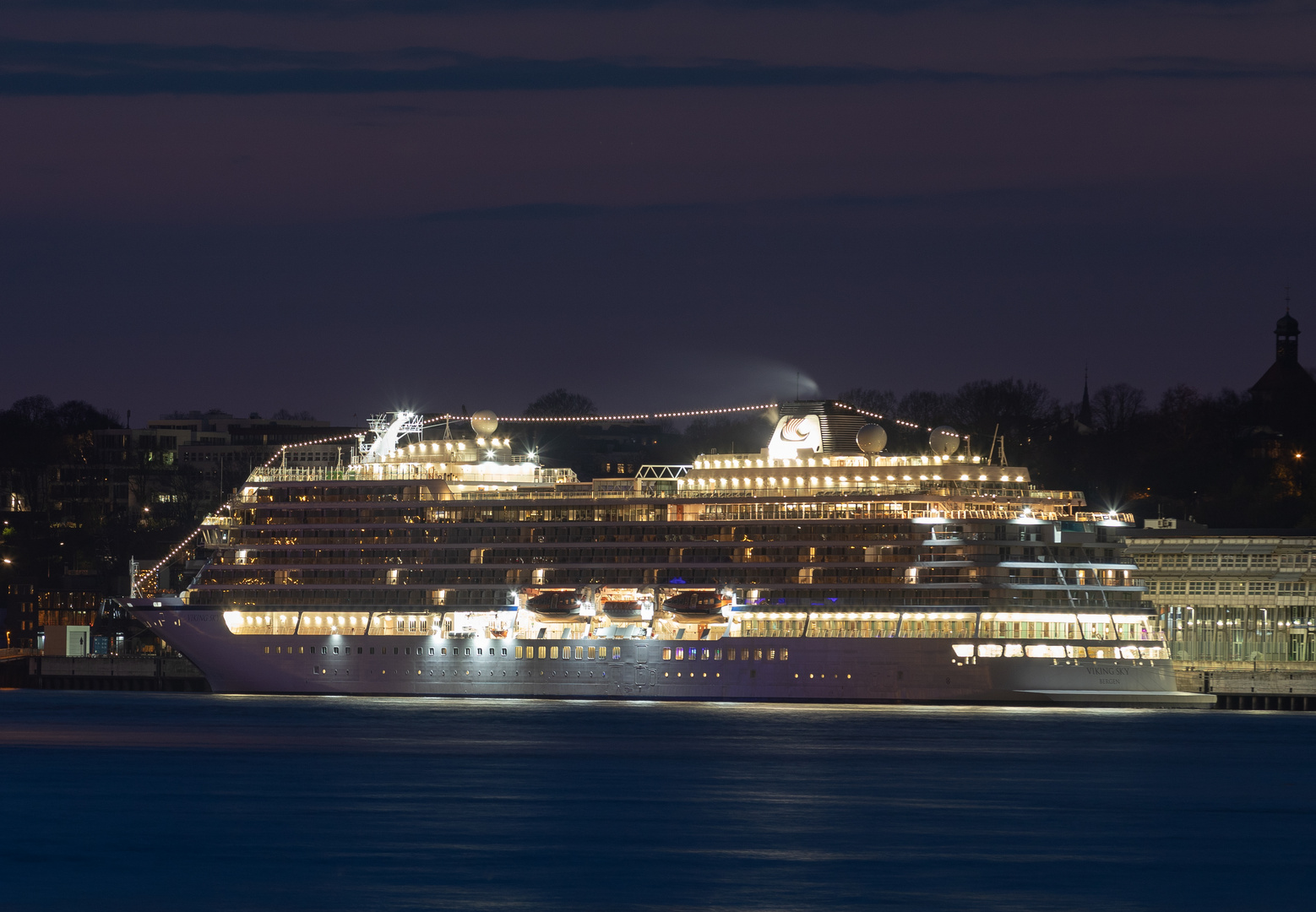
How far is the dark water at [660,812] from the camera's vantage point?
39.8 m

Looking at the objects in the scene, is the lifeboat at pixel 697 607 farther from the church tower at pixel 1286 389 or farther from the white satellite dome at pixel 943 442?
the church tower at pixel 1286 389

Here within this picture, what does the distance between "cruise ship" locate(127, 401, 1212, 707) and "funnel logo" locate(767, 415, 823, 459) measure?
0.31ft

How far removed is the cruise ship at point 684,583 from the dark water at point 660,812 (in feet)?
7.62

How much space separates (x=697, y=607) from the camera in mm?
79188

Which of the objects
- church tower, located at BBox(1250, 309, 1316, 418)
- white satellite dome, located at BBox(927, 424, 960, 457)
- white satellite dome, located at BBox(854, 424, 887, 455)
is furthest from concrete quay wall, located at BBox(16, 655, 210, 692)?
church tower, located at BBox(1250, 309, 1316, 418)

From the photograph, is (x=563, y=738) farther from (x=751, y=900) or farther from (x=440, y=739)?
(x=751, y=900)

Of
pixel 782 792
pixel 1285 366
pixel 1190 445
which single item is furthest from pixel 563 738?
pixel 1285 366

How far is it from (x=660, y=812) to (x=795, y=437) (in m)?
34.7

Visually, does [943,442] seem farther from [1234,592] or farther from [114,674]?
[114,674]

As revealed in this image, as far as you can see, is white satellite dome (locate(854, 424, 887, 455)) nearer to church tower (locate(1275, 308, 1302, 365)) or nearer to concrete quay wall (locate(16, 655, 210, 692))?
concrete quay wall (locate(16, 655, 210, 692))

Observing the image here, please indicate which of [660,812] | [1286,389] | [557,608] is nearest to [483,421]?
[557,608]

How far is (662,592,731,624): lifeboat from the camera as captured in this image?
79.2 m

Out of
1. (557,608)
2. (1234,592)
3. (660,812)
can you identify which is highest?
(1234,592)

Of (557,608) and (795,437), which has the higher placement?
(795,437)
